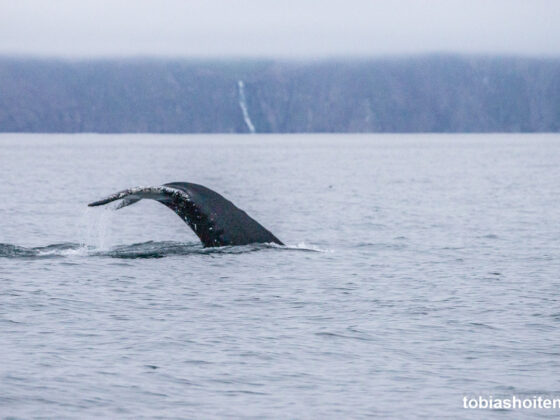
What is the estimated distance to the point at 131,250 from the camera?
21.5 metres

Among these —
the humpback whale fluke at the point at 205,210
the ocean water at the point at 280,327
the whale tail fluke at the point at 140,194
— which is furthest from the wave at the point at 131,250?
the whale tail fluke at the point at 140,194

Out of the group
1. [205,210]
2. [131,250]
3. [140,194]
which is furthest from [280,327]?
[131,250]

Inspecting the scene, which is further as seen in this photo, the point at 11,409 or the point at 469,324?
the point at 469,324

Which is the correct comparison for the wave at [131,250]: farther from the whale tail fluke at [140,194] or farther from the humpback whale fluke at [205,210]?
the whale tail fluke at [140,194]

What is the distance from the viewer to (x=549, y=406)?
10.0m

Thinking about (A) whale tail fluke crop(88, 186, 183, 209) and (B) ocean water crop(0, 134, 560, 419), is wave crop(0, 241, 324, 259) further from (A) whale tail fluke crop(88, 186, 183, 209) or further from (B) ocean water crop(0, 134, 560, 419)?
(A) whale tail fluke crop(88, 186, 183, 209)

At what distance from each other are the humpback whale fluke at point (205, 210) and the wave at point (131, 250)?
0.57 feet

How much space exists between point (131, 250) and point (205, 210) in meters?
3.81

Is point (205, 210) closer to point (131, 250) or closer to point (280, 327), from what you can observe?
point (131, 250)

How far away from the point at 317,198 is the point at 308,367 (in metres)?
40.9

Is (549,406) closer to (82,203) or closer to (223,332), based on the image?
(223,332)

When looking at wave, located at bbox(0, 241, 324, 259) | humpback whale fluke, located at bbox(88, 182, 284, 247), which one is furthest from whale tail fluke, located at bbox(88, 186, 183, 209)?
wave, located at bbox(0, 241, 324, 259)

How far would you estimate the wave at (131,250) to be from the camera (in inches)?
794

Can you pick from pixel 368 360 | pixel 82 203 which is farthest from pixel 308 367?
pixel 82 203
